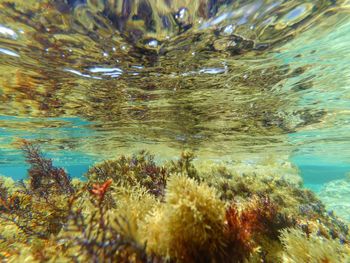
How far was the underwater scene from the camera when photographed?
9.32 ft

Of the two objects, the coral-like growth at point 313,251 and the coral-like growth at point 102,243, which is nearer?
the coral-like growth at point 102,243

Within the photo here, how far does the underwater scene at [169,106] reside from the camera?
2.84 metres

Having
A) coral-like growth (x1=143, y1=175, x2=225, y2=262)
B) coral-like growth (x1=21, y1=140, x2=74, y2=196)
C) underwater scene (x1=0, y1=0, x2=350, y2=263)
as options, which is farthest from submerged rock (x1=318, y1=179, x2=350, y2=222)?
coral-like growth (x1=143, y1=175, x2=225, y2=262)

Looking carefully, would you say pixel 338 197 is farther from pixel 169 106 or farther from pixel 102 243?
pixel 102 243

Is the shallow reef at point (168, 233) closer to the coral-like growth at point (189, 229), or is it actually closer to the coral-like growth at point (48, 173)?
the coral-like growth at point (189, 229)

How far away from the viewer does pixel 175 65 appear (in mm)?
8562

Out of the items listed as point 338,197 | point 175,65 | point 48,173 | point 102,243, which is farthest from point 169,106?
point 338,197

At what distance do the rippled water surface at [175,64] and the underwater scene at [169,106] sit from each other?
5cm

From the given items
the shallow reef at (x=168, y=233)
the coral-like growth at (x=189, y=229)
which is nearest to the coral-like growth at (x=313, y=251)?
the shallow reef at (x=168, y=233)

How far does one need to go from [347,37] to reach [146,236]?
827cm

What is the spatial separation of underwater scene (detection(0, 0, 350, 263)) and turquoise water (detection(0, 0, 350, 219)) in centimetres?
5

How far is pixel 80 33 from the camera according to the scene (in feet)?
22.0

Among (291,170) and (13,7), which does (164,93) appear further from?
(291,170)

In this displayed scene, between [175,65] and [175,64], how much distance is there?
2.8 inches
